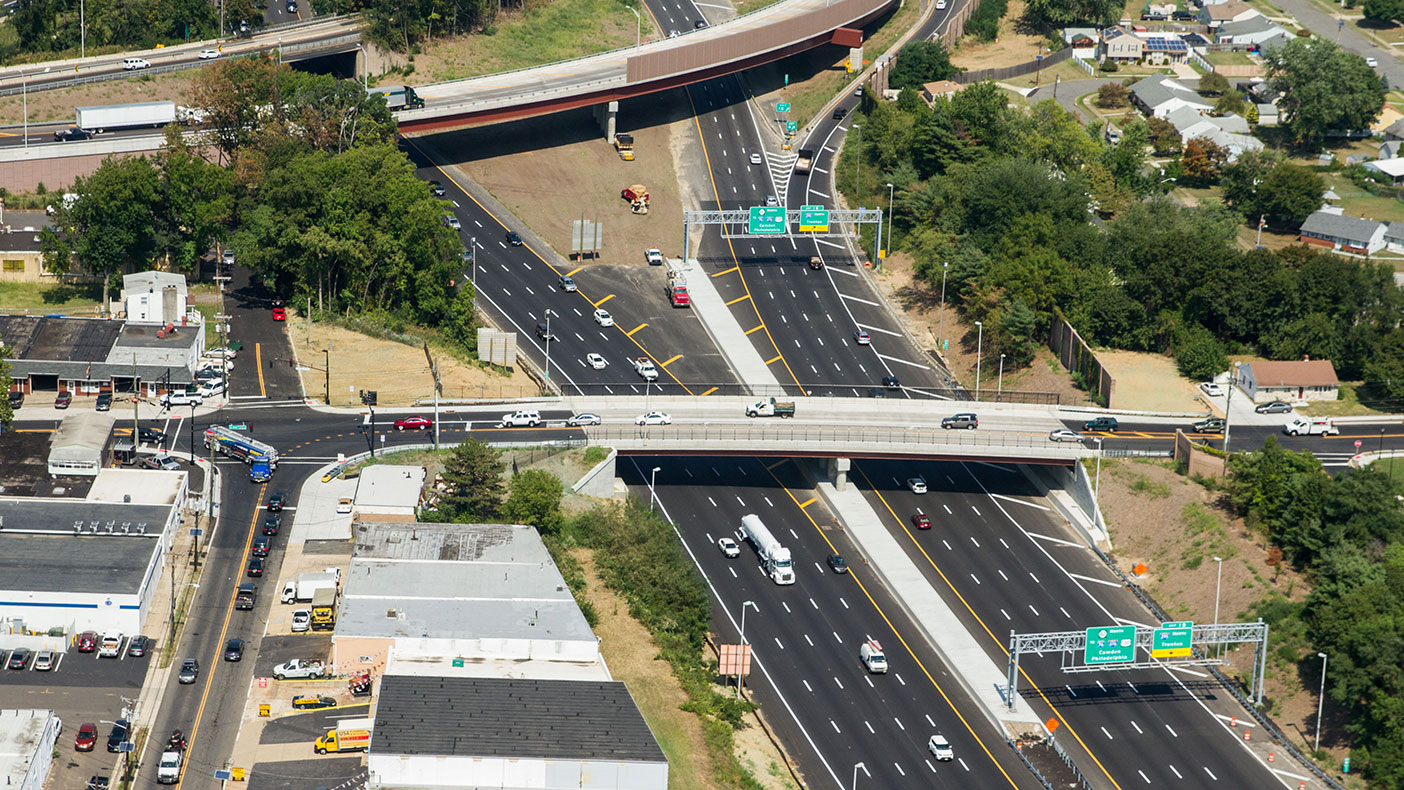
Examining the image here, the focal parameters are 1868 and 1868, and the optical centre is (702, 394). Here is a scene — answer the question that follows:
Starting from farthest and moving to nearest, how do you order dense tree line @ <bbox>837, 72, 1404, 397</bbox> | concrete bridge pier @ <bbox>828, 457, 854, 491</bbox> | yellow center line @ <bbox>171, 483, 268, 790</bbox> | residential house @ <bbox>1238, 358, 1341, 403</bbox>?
dense tree line @ <bbox>837, 72, 1404, 397</bbox>, residential house @ <bbox>1238, 358, 1341, 403</bbox>, concrete bridge pier @ <bbox>828, 457, 854, 491</bbox>, yellow center line @ <bbox>171, 483, 268, 790</bbox>

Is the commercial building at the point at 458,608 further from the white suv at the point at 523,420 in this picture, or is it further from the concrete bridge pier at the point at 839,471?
the concrete bridge pier at the point at 839,471

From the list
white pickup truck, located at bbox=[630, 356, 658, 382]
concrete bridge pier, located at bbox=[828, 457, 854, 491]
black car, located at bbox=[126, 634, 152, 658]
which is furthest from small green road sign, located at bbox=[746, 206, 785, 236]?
black car, located at bbox=[126, 634, 152, 658]

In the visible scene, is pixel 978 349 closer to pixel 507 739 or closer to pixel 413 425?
pixel 413 425

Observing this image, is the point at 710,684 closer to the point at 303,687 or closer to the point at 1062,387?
the point at 303,687

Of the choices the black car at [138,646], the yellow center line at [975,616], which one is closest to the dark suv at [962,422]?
→ the yellow center line at [975,616]

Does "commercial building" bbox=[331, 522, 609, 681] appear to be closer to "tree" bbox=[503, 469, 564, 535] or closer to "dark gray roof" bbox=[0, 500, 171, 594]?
"tree" bbox=[503, 469, 564, 535]

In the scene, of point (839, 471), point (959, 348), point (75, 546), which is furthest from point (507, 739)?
point (959, 348)

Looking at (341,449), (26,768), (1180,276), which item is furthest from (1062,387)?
(26,768)
